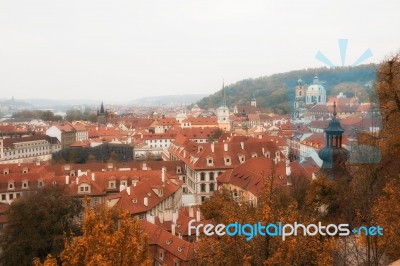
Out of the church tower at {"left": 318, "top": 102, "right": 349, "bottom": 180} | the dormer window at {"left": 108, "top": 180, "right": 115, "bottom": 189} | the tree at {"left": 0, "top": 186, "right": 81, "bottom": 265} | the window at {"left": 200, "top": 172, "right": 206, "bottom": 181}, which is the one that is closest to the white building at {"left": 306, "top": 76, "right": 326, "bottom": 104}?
the church tower at {"left": 318, "top": 102, "right": 349, "bottom": 180}

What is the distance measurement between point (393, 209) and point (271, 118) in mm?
117966

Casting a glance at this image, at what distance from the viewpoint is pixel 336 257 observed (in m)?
13.9

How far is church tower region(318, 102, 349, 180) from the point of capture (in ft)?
70.0

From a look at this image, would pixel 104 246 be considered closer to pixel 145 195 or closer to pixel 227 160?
pixel 145 195

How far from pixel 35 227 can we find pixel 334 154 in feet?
50.4

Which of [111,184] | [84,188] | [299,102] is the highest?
[299,102]

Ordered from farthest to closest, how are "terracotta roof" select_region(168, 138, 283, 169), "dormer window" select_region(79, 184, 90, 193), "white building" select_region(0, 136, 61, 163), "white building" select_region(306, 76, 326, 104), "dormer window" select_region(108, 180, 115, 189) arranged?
"white building" select_region(0, 136, 61, 163)
"terracotta roof" select_region(168, 138, 283, 169)
"dormer window" select_region(108, 180, 115, 189)
"dormer window" select_region(79, 184, 90, 193)
"white building" select_region(306, 76, 326, 104)

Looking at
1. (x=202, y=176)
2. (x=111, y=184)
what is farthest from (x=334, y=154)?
(x=202, y=176)

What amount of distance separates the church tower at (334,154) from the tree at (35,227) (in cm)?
1291

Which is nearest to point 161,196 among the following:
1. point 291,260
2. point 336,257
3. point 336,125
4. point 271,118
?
point 336,125

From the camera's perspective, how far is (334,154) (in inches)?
865

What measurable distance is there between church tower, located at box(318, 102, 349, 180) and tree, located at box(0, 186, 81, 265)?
508 inches

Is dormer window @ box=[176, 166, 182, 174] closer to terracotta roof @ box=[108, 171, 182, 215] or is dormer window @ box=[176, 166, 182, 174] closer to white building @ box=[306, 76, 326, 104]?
terracotta roof @ box=[108, 171, 182, 215]

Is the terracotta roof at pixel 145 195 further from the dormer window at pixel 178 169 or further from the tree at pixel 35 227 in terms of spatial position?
the dormer window at pixel 178 169
